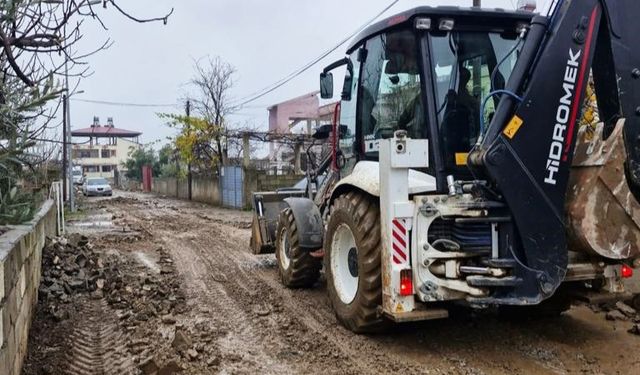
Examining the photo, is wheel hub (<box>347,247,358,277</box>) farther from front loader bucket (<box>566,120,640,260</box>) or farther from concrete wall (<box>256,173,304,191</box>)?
concrete wall (<box>256,173,304,191</box>)

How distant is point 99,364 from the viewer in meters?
4.50

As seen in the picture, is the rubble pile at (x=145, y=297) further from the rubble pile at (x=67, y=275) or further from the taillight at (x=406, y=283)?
the taillight at (x=406, y=283)

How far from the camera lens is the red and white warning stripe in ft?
14.0

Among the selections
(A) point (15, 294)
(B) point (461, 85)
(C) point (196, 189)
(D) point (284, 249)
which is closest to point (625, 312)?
(B) point (461, 85)

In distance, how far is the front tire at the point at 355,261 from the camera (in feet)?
15.1

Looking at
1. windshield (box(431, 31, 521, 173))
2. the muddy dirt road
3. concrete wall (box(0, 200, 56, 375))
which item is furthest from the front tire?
concrete wall (box(0, 200, 56, 375))

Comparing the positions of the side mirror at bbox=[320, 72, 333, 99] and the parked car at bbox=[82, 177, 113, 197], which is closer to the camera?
the side mirror at bbox=[320, 72, 333, 99]

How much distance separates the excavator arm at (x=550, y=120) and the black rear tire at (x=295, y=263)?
119 inches

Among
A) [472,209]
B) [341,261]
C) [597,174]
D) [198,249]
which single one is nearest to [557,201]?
[597,174]

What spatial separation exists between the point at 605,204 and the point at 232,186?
19.3 metres

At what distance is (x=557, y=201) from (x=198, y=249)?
308 inches

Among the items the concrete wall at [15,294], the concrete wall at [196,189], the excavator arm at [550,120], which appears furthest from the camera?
the concrete wall at [196,189]

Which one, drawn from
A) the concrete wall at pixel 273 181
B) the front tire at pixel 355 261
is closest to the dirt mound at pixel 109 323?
the front tire at pixel 355 261

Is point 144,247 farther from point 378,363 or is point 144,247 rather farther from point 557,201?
point 557,201
